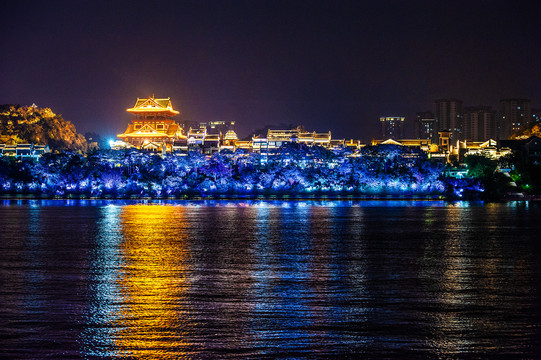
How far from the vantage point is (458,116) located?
142125mm

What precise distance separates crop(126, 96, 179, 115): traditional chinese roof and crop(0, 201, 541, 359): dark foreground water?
5386 cm

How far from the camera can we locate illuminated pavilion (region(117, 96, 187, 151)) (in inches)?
2820

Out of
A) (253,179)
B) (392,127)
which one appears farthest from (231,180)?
(392,127)

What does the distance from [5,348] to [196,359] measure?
2432 millimetres

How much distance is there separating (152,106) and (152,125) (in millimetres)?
2359

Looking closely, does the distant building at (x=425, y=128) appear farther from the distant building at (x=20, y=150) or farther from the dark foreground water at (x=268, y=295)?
the dark foreground water at (x=268, y=295)

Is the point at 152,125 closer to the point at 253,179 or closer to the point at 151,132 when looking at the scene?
the point at 151,132

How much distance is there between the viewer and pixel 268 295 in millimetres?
10406

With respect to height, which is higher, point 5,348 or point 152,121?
point 152,121

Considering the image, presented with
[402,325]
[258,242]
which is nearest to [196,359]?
[402,325]

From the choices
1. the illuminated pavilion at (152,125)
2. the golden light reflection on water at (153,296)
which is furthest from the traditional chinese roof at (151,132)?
the golden light reflection on water at (153,296)

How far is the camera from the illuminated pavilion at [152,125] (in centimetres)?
7162

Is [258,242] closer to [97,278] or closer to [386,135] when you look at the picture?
[97,278]

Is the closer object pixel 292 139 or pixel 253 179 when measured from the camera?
pixel 253 179
